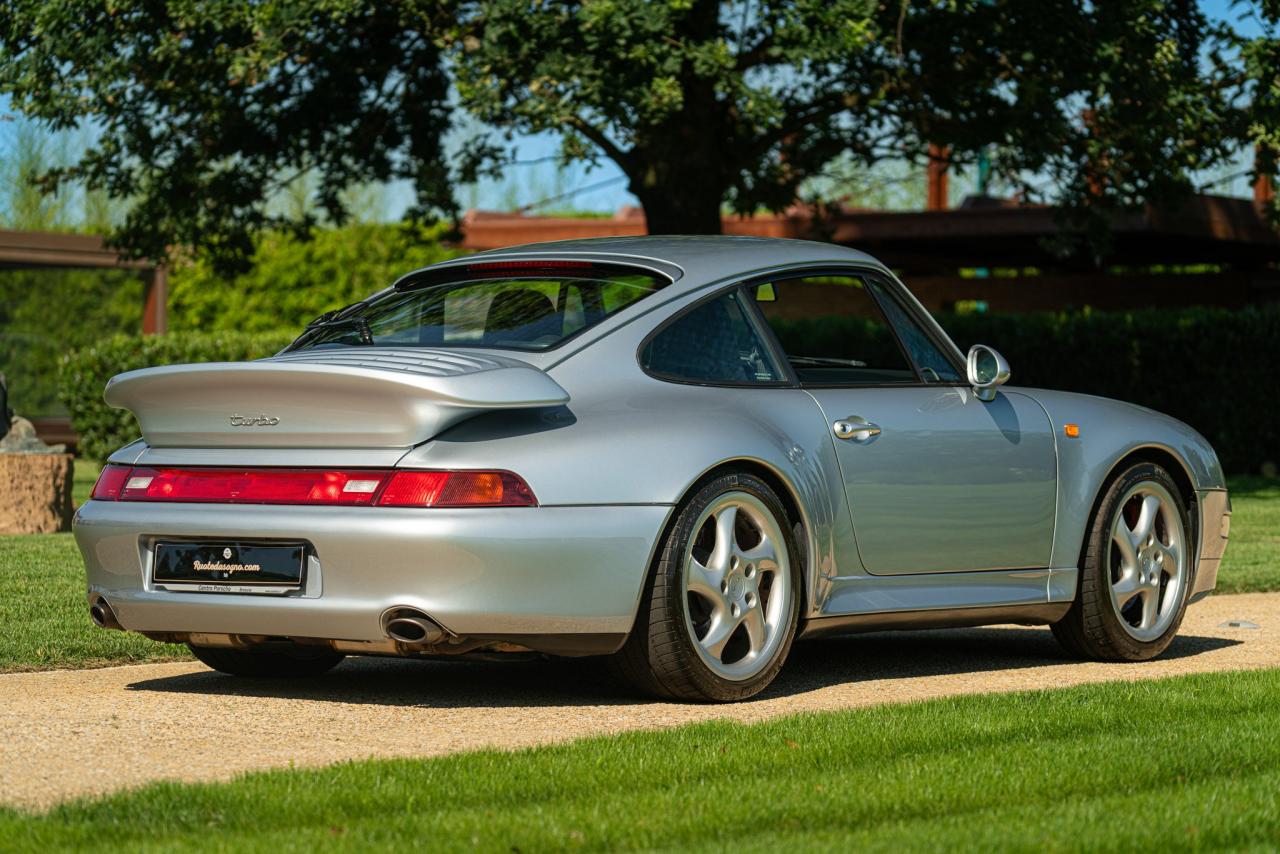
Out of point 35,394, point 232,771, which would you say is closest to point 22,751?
point 232,771

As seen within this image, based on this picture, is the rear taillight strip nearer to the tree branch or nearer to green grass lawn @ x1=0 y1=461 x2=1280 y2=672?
green grass lawn @ x1=0 y1=461 x2=1280 y2=672

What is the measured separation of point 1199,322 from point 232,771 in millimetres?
18101

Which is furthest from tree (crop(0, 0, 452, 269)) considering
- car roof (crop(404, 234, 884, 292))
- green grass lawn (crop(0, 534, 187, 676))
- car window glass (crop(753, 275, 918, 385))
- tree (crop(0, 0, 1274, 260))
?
car roof (crop(404, 234, 884, 292))

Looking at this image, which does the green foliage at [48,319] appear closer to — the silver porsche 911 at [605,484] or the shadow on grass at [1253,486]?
the shadow on grass at [1253,486]

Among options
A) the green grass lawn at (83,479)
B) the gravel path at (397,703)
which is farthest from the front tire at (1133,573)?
the green grass lawn at (83,479)

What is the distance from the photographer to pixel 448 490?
534cm

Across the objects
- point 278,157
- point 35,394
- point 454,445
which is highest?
point 278,157

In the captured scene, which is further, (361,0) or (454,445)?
(361,0)

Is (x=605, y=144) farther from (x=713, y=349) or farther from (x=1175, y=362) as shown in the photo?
(x=713, y=349)

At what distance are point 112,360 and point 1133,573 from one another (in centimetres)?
1832

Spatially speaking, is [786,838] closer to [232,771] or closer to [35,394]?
[232,771]

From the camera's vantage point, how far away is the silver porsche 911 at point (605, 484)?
17.7 ft

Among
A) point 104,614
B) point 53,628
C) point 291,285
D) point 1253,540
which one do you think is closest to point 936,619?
point 104,614

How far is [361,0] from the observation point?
1588 cm
